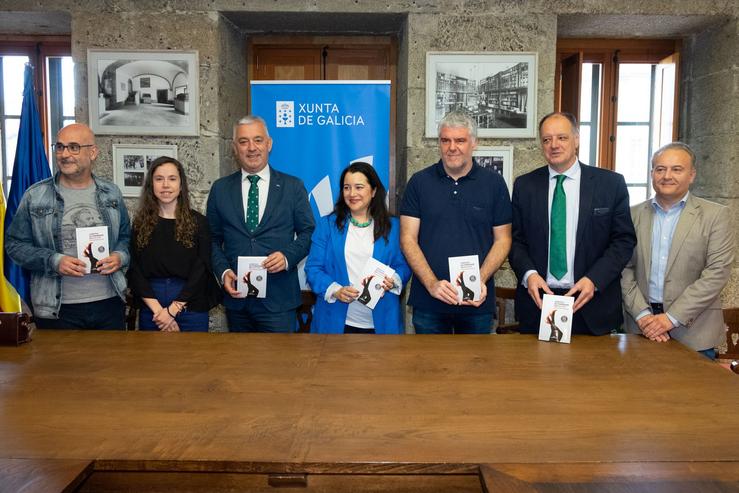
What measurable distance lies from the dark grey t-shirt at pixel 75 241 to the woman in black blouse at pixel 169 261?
0.15 m

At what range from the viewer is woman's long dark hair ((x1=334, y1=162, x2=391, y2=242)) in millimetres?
3139

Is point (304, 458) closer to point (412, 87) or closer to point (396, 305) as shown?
point (396, 305)

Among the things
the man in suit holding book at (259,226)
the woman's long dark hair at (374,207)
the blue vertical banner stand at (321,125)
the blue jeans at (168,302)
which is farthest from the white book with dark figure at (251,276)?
the blue vertical banner stand at (321,125)

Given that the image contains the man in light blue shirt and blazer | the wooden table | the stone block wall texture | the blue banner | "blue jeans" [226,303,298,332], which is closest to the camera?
the wooden table

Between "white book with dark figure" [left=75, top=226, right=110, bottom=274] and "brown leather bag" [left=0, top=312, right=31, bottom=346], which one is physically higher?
"white book with dark figure" [left=75, top=226, right=110, bottom=274]

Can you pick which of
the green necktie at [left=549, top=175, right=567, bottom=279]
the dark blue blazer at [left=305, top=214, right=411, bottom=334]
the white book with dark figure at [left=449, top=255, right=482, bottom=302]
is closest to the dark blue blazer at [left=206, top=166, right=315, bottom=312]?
the dark blue blazer at [left=305, top=214, right=411, bottom=334]

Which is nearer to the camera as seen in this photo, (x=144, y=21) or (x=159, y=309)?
(x=159, y=309)

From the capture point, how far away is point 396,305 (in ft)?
10.2

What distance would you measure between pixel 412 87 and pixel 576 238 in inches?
84.0

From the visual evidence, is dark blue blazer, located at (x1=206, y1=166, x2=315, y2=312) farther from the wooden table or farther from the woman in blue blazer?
the wooden table

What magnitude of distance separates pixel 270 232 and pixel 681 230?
6.35ft

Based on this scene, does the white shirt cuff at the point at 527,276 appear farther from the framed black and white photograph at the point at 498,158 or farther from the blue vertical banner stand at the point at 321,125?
the blue vertical banner stand at the point at 321,125

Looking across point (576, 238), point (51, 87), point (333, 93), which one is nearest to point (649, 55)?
point (333, 93)

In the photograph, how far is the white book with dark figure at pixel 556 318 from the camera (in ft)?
7.93
